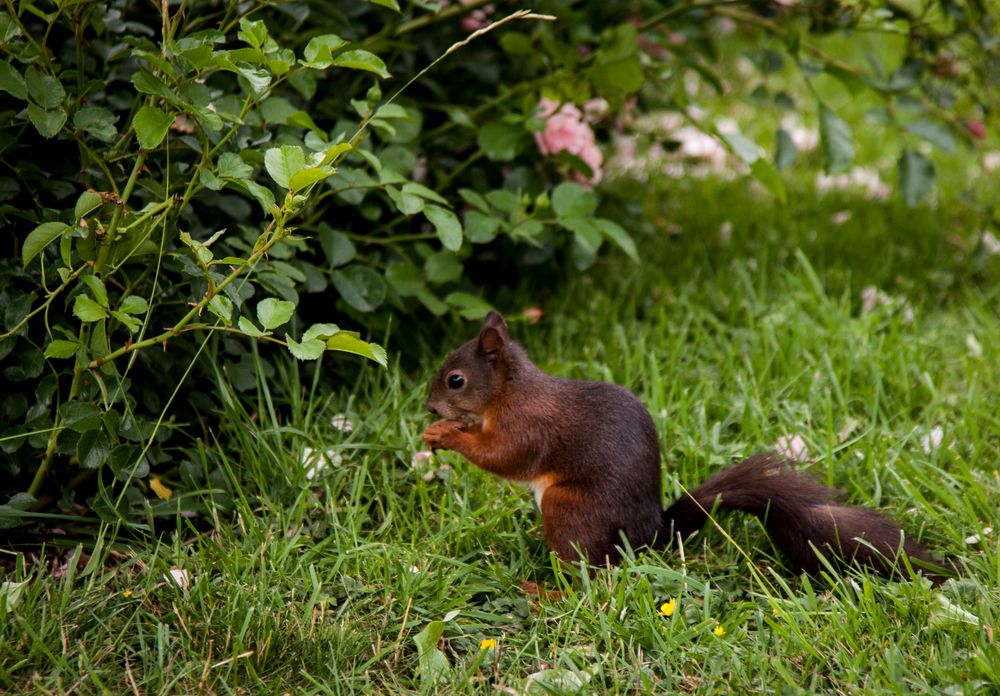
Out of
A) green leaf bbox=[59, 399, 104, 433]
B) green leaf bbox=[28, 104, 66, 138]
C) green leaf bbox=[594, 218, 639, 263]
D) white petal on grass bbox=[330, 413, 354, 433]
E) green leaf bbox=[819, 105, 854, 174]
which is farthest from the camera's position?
green leaf bbox=[819, 105, 854, 174]

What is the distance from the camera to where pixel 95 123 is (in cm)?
221

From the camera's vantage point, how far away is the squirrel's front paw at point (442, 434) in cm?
251

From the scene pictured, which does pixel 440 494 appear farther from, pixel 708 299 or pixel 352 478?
pixel 708 299

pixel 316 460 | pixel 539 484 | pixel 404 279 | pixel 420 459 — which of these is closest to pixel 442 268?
pixel 404 279

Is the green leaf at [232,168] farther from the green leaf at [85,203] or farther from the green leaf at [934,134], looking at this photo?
the green leaf at [934,134]

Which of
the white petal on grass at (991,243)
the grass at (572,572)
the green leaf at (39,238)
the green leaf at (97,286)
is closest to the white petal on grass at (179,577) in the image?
the grass at (572,572)

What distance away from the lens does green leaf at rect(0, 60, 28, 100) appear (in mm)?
2094

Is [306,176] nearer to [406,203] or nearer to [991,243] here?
[406,203]

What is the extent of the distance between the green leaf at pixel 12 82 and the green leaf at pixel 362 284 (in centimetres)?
99

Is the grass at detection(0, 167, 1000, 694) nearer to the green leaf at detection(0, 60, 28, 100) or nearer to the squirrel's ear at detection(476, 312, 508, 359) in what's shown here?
the squirrel's ear at detection(476, 312, 508, 359)

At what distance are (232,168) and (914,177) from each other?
7.90 feet

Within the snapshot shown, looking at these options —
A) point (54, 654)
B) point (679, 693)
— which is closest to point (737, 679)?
point (679, 693)

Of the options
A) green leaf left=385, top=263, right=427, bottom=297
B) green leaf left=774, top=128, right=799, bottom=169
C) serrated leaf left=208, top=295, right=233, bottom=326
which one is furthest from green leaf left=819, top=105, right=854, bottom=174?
serrated leaf left=208, top=295, right=233, bottom=326

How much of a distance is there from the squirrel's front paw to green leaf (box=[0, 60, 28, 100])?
3.56ft
